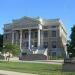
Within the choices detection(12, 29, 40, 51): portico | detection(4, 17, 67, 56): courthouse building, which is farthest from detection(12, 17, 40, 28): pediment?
detection(12, 29, 40, 51): portico

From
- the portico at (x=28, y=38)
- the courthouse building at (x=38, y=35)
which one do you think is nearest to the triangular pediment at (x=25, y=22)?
the courthouse building at (x=38, y=35)

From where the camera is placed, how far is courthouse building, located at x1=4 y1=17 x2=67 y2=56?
108m

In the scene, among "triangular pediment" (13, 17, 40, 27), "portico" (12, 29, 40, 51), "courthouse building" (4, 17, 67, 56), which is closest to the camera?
"courthouse building" (4, 17, 67, 56)

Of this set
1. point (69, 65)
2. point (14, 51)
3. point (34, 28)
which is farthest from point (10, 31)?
point (69, 65)

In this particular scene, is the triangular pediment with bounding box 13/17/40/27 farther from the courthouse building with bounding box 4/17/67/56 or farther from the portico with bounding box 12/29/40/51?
the portico with bounding box 12/29/40/51

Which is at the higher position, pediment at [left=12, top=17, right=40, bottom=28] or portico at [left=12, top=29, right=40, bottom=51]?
pediment at [left=12, top=17, right=40, bottom=28]

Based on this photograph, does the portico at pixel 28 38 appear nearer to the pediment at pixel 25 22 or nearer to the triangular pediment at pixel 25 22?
the pediment at pixel 25 22

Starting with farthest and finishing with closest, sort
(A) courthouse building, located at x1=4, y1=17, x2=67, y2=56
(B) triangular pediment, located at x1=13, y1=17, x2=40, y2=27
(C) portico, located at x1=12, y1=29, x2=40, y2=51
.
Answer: (B) triangular pediment, located at x1=13, y1=17, x2=40, y2=27, (C) portico, located at x1=12, y1=29, x2=40, y2=51, (A) courthouse building, located at x1=4, y1=17, x2=67, y2=56

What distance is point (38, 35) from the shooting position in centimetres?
10988

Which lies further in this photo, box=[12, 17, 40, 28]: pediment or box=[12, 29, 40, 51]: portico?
box=[12, 17, 40, 28]: pediment

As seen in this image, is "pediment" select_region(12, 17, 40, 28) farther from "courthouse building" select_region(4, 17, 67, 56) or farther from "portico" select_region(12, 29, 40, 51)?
"portico" select_region(12, 29, 40, 51)

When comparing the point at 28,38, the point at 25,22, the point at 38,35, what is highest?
the point at 25,22

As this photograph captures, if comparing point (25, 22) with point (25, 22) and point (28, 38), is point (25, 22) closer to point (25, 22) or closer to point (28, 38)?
point (25, 22)

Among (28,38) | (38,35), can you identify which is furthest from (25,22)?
(38,35)
